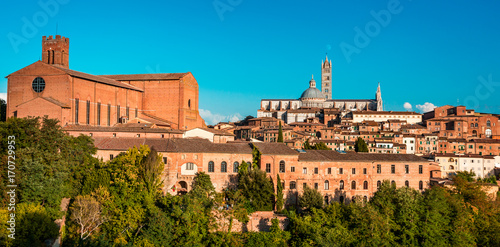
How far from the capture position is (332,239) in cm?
2423

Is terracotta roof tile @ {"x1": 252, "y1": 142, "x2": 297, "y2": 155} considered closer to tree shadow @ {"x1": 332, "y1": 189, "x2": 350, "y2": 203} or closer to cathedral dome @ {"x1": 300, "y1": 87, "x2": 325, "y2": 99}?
tree shadow @ {"x1": 332, "y1": 189, "x2": 350, "y2": 203}

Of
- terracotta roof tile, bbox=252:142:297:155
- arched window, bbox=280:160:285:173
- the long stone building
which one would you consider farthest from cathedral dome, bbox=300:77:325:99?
arched window, bbox=280:160:285:173

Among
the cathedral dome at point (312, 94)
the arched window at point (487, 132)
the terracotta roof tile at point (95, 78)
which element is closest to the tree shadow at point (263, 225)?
the terracotta roof tile at point (95, 78)

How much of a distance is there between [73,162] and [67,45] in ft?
85.0

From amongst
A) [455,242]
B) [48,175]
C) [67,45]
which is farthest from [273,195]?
[67,45]

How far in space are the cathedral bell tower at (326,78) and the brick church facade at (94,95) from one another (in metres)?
76.2

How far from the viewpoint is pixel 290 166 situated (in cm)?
3077

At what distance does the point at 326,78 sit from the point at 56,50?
8456 centimetres

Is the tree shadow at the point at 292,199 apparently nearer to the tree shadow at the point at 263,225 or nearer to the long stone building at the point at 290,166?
the long stone building at the point at 290,166

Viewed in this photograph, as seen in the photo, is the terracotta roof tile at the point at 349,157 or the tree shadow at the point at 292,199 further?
the terracotta roof tile at the point at 349,157

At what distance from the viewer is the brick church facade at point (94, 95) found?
118ft

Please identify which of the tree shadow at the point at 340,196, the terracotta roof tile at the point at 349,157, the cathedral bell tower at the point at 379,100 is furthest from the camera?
the cathedral bell tower at the point at 379,100

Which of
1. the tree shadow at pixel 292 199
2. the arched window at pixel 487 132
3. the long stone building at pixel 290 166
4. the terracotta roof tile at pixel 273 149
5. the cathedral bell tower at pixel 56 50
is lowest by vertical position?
the tree shadow at pixel 292 199

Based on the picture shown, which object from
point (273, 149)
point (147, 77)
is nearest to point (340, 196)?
point (273, 149)
